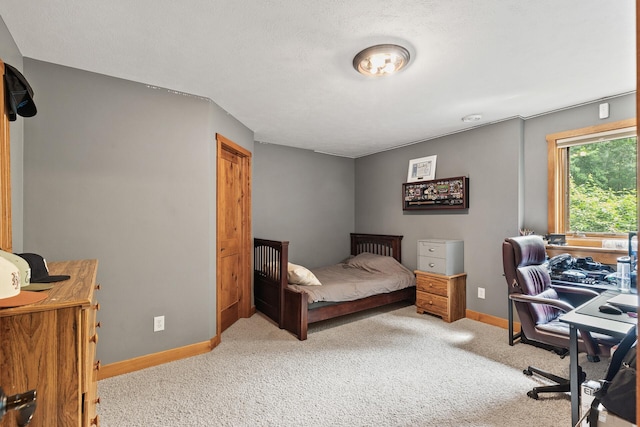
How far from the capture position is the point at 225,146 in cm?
331

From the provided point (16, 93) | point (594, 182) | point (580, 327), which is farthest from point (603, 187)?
point (16, 93)

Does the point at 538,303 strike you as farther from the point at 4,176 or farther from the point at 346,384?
the point at 4,176

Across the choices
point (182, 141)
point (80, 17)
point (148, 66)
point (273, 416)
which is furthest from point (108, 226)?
point (273, 416)

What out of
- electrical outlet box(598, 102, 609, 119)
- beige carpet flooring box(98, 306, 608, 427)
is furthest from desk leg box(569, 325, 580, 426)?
electrical outlet box(598, 102, 609, 119)

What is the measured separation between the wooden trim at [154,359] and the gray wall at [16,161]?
1.09 m

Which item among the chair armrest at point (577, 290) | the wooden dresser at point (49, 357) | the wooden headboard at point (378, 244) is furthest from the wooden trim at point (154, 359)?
the chair armrest at point (577, 290)

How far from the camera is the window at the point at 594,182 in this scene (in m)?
2.78

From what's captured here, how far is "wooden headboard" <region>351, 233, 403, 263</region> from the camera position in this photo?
4650mm

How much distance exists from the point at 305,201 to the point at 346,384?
3.03 metres

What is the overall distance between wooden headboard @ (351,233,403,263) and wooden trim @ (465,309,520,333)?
1.22m

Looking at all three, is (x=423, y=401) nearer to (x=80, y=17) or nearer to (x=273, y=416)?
(x=273, y=416)

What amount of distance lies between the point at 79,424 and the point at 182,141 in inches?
85.9

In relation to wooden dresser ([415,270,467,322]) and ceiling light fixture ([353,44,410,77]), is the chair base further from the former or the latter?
ceiling light fixture ([353,44,410,77])

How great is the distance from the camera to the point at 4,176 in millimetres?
1700
